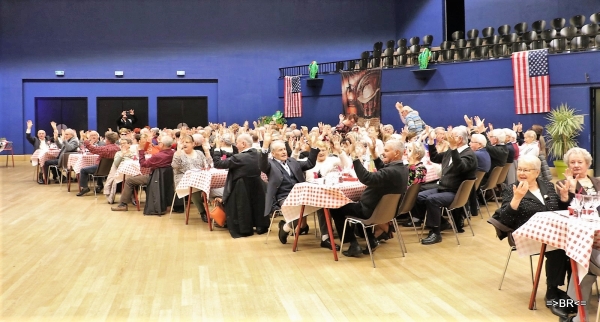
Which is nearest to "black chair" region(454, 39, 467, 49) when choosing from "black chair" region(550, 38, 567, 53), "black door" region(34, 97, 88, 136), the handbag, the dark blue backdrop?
"black chair" region(550, 38, 567, 53)

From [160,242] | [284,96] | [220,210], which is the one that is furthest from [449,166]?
[284,96]

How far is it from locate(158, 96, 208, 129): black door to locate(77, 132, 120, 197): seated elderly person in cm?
997

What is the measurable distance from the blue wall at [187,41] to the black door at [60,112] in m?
0.33

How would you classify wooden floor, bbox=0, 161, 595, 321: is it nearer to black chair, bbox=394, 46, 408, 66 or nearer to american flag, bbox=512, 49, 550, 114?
→ american flag, bbox=512, 49, 550, 114

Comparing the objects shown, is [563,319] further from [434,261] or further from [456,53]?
[456,53]

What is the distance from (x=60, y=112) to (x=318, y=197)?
1754 centimetres

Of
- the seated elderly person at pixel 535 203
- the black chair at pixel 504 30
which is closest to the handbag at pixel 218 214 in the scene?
the seated elderly person at pixel 535 203

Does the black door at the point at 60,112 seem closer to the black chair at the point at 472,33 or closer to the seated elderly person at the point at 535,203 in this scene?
the black chair at the point at 472,33

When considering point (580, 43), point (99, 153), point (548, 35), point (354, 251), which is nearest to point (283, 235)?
point (354, 251)

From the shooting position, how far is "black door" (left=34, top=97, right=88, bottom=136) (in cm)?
2184

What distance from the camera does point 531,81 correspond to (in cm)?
1445

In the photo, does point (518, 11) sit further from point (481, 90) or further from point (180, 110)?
point (180, 110)

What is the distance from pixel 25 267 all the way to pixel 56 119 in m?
16.7

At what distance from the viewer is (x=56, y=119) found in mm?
21938
